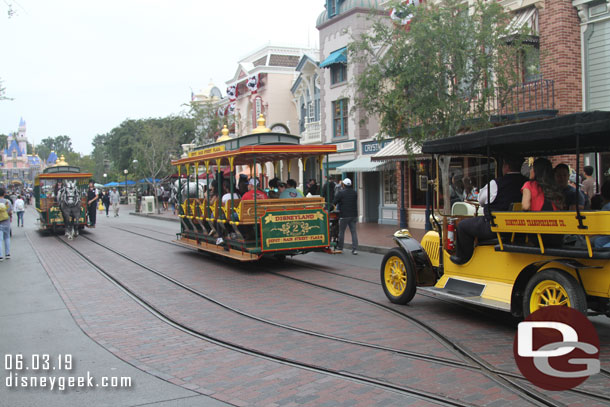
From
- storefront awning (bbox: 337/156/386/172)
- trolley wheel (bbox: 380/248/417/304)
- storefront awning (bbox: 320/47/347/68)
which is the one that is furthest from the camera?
storefront awning (bbox: 320/47/347/68)

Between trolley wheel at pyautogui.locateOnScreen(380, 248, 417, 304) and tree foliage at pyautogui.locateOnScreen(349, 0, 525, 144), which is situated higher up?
tree foliage at pyautogui.locateOnScreen(349, 0, 525, 144)

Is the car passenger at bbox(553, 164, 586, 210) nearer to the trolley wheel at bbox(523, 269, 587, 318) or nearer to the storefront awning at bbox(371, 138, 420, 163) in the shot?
the trolley wheel at bbox(523, 269, 587, 318)

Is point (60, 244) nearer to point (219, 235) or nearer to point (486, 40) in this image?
point (219, 235)

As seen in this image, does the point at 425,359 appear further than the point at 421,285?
No

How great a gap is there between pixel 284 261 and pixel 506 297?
7441 millimetres

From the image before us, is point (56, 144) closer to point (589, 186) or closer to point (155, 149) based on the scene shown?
point (155, 149)

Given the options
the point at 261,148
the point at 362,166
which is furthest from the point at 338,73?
the point at 261,148

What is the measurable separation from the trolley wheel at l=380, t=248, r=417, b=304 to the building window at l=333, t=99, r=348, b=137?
63.8 feet

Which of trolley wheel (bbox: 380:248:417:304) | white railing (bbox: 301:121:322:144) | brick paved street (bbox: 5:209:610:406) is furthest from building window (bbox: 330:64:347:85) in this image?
trolley wheel (bbox: 380:248:417:304)

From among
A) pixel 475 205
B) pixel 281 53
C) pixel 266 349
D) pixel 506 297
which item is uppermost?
pixel 281 53

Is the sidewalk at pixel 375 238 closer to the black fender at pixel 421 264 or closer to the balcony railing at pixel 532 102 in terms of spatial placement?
the balcony railing at pixel 532 102

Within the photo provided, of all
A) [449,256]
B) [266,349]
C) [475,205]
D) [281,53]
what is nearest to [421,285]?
[449,256]

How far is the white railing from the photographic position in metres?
30.1

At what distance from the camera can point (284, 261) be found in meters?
13.4
